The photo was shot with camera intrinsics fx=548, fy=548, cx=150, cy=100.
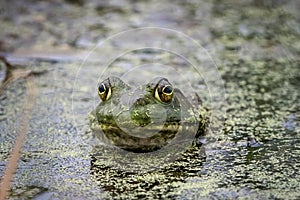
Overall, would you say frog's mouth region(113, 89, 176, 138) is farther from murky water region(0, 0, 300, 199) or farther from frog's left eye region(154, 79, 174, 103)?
murky water region(0, 0, 300, 199)

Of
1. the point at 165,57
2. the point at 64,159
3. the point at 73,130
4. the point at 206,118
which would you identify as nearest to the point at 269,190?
the point at 206,118

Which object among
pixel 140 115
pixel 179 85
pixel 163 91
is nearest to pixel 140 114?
pixel 140 115

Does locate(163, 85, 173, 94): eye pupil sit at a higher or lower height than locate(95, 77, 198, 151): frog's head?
higher

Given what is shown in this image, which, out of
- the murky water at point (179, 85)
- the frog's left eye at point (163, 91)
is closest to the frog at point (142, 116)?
the frog's left eye at point (163, 91)

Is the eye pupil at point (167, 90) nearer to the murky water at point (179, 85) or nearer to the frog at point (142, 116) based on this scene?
the frog at point (142, 116)

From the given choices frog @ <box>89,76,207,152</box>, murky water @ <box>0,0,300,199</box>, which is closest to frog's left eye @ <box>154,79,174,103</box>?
frog @ <box>89,76,207,152</box>

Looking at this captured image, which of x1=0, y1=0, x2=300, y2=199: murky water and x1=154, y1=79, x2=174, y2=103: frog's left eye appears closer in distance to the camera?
x1=0, y1=0, x2=300, y2=199: murky water

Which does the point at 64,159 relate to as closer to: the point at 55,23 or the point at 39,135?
the point at 39,135

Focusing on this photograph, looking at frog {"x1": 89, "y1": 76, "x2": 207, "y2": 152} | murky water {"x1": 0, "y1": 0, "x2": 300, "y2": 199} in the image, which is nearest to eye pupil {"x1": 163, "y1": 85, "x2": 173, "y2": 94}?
frog {"x1": 89, "y1": 76, "x2": 207, "y2": 152}

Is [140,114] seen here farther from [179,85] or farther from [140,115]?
[179,85]
